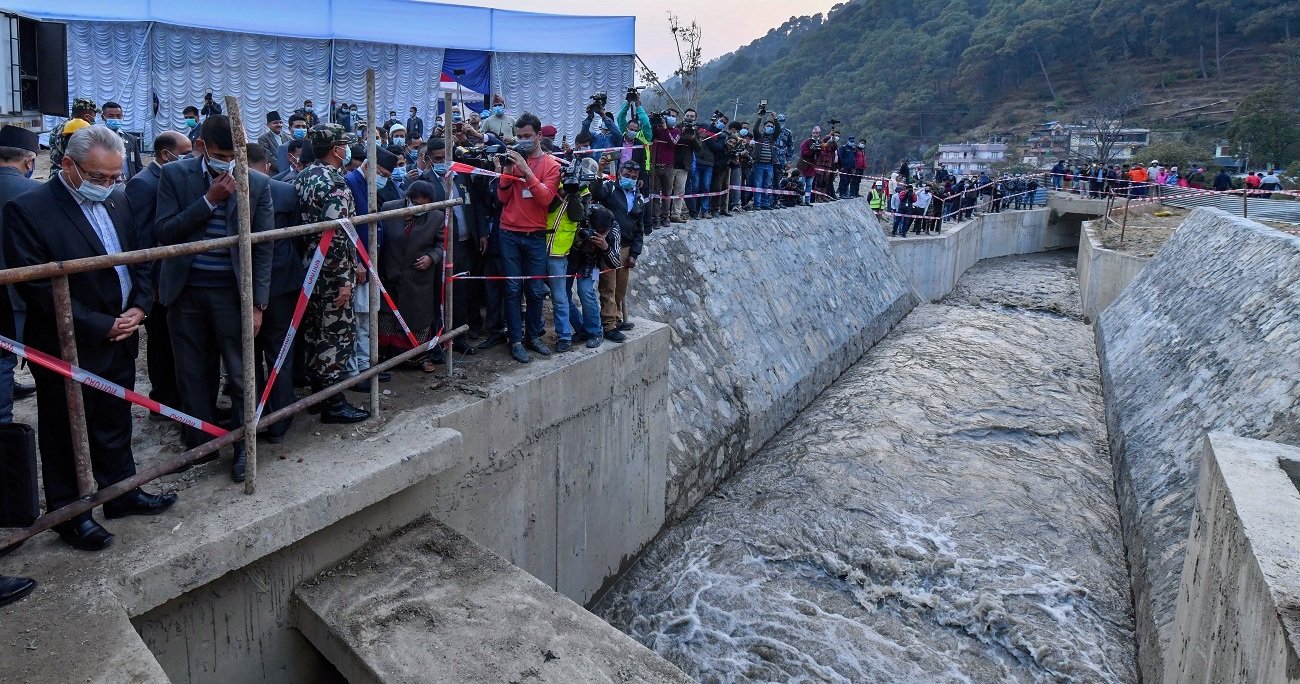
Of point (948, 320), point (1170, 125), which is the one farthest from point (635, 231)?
point (1170, 125)

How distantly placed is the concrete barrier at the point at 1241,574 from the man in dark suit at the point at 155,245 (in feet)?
17.7

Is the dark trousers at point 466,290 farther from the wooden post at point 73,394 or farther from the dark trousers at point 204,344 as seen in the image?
the wooden post at point 73,394

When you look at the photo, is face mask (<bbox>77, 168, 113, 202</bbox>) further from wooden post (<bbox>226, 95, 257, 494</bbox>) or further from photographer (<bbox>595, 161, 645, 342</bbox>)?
photographer (<bbox>595, 161, 645, 342</bbox>)

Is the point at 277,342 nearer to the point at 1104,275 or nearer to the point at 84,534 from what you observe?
the point at 84,534

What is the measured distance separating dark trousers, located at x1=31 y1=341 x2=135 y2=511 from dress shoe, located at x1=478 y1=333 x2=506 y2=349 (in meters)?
3.10

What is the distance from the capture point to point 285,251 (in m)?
4.43

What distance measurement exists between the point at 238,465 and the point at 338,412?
2.70 ft

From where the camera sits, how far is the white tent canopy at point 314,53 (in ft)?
60.3

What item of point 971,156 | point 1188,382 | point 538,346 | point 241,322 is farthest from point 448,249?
point 971,156

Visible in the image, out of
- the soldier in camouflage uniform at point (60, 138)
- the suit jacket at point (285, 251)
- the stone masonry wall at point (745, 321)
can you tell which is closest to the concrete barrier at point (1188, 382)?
the stone masonry wall at point (745, 321)

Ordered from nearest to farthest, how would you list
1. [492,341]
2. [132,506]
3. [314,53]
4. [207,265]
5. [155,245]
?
[132,506] < [207,265] < [155,245] < [492,341] < [314,53]

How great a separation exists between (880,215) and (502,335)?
19184 millimetres

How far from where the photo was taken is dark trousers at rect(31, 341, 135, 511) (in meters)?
3.46

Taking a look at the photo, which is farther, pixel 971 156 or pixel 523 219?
pixel 971 156
